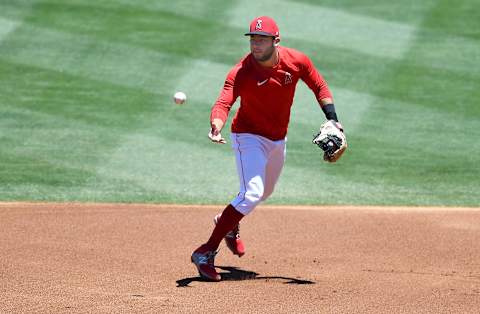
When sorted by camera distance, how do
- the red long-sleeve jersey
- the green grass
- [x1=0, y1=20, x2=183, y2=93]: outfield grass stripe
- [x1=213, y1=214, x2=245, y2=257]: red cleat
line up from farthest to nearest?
[x1=0, y1=20, x2=183, y2=93]: outfield grass stripe
the green grass
[x1=213, y1=214, x2=245, y2=257]: red cleat
the red long-sleeve jersey

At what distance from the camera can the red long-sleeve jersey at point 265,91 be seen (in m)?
7.48

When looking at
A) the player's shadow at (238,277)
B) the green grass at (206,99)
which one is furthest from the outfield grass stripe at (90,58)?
the player's shadow at (238,277)

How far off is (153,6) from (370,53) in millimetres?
3822

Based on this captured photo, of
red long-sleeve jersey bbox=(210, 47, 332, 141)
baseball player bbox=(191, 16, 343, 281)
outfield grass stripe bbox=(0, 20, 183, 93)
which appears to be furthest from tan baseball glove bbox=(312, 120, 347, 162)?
outfield grass stripe bbox=(0, 20, 183, 93)

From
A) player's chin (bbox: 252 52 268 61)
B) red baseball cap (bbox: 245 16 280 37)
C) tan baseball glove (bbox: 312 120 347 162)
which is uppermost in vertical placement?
red baseball cap (bbox: 245 16 280 37)

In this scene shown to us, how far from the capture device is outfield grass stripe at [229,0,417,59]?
14273mm

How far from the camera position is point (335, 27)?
1484 centimetres

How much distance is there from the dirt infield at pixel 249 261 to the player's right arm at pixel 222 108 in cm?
117

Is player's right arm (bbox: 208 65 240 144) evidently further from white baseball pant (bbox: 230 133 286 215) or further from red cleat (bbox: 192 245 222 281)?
red cleat (bbox: 192 245 222 281)

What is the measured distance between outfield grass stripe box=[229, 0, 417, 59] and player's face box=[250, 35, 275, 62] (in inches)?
270

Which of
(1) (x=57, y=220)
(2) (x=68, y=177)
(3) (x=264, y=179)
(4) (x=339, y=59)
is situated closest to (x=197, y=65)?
(4) (x=339, y=59)

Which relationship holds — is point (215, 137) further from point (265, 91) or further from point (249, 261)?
point (249, 261)

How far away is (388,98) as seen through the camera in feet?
42.0

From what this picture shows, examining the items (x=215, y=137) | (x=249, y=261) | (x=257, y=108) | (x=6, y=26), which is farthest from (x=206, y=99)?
(x=215, y=137)
